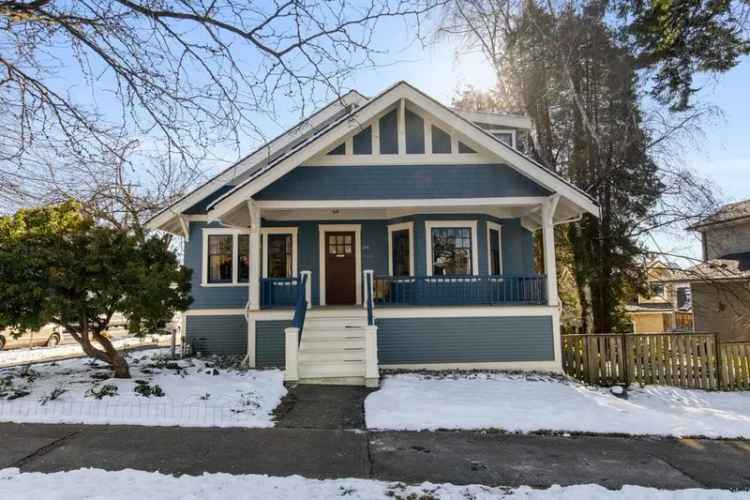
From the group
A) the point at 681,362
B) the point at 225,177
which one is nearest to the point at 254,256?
the point at 225,177

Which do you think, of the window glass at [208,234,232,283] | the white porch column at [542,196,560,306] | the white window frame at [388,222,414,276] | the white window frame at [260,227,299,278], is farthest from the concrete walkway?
the window glass at [208,234,232,283]

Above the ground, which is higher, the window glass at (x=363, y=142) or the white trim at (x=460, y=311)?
the window glass at (x=363, y=142)

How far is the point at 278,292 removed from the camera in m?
11.1

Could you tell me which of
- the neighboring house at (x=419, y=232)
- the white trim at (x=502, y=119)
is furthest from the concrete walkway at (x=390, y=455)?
the white trim at (x=502, y=119)

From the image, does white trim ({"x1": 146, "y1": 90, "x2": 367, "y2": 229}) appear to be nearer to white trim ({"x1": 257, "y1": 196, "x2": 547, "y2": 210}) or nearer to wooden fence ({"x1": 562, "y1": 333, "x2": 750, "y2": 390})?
white trim ({"x1": 257, "y1": 196, "x2": 547, "y2": 210})

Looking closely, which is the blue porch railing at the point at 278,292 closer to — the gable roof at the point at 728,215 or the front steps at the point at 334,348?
the front steps at the point at 334,348

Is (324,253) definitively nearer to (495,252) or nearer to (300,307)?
→ (300,307)

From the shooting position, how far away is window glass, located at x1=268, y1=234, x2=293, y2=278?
12445mm

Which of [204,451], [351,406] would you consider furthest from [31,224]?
[351,406]

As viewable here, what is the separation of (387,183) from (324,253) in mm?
3227

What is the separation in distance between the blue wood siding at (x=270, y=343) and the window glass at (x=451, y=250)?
414cm

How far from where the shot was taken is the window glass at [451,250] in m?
11.4

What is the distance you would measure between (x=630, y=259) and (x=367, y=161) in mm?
10836

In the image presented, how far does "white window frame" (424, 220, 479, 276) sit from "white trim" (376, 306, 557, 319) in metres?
1.30
